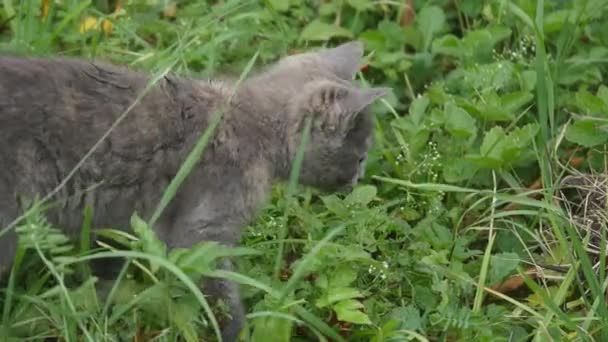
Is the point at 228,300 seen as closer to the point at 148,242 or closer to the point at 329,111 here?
the point at 148,242

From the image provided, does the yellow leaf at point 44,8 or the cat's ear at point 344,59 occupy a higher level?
the yellow leaf at point 44,8

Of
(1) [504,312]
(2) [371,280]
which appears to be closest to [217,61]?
(2) [371,280]

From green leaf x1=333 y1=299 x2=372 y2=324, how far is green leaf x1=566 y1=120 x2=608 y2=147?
137 cm

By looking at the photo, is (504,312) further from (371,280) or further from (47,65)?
(47,65)

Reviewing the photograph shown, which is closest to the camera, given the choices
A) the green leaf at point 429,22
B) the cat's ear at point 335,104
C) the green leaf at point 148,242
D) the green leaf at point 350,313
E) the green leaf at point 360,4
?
the green leaf at point 148,242

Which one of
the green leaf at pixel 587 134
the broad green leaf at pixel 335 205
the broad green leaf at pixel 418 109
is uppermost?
the broad green leaf at pixel 418 109

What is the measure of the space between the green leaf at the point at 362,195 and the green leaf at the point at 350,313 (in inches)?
26.4

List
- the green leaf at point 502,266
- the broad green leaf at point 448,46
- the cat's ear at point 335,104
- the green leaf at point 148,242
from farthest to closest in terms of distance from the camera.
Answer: the broad green leaf at point 448,46 → the green leaf at point 502,266 → the cat's ear at point 335,104 → the green leaf at point 148,242

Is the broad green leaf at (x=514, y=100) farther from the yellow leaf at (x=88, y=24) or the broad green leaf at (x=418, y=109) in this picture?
the yellow leaf at (x=88, y=24)

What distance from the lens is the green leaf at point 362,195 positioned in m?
4.88

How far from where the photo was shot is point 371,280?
183 inches

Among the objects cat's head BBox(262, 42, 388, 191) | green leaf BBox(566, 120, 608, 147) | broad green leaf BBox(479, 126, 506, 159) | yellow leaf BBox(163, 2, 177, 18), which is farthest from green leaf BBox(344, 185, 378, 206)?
yellow leaf BBox(163, 2, 177, 18)

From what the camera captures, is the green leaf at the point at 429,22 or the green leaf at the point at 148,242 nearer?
the green leaf at the point at 148,242

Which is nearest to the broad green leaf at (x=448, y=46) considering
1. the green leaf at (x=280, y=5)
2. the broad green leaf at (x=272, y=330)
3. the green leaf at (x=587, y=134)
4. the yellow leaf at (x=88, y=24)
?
the green leaf at (x=280, y=5)
